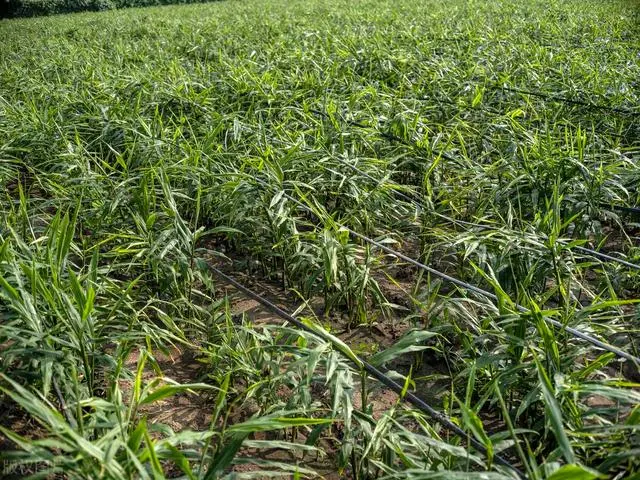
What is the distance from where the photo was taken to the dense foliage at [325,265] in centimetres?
158

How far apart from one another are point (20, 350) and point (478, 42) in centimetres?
585

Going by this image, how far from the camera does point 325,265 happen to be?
2.37m

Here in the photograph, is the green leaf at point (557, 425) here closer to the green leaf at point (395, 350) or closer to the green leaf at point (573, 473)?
the green leaf at point (573, 473)

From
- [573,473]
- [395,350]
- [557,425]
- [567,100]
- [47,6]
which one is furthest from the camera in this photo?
[47,6]

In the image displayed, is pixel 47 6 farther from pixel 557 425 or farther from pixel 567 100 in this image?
pixel 557 425

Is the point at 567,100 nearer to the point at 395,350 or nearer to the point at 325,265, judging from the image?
the point at 325,265

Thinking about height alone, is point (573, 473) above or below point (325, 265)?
above

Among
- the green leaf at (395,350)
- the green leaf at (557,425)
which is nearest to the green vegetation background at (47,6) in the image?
the green leaf at (395,350)

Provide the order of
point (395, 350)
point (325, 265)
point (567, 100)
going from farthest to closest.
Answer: point (567, 100) < point (325, 265) < point (395, 350)

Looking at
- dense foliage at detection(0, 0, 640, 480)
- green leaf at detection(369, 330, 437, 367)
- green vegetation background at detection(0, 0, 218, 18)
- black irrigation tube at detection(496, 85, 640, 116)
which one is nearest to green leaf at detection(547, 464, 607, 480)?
dense foliage at detection(0, 0, 640, 480)

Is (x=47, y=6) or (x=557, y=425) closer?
(x=557, y=425)

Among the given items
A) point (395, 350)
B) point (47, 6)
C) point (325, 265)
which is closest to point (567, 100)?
point (325, 265)

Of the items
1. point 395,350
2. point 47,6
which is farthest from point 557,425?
point 47,6

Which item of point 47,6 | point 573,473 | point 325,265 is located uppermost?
point 47,6
